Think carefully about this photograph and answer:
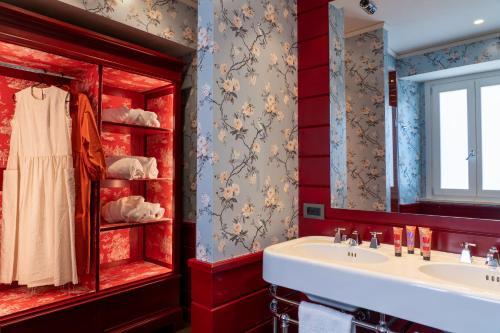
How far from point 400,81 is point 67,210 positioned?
2125mm

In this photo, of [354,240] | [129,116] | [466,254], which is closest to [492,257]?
[466,254]

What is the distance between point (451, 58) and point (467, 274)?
99 centimetres

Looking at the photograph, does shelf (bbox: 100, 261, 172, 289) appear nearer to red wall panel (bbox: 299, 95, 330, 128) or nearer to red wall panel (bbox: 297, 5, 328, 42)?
red wall panel (bbox: 299, 95, 330, 128)

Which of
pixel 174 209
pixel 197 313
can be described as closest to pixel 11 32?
pixel 174 209

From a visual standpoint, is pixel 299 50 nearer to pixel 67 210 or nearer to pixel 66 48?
pixel 66 48

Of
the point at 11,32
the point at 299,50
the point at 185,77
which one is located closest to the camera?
the point at 11,32

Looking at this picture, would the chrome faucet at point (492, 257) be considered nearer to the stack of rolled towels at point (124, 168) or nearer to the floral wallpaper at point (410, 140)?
the floral wallpaper at point (410, 140)

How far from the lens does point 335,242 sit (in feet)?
5.52

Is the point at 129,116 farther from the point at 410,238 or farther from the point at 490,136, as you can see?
the point at 490,136

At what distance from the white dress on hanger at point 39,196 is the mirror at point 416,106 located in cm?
168

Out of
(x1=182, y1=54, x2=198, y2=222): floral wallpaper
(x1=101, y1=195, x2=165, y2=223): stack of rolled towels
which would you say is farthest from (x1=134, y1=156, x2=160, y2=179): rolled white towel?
(x1=182, y1=54, x2=198, y2=222): floral wallpaper

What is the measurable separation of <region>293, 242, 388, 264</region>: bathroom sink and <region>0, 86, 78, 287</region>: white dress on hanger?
146 centimetres

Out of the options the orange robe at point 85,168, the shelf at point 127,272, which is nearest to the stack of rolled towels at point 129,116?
the orange robe at point 85,168

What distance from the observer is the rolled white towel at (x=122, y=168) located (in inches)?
87.2
